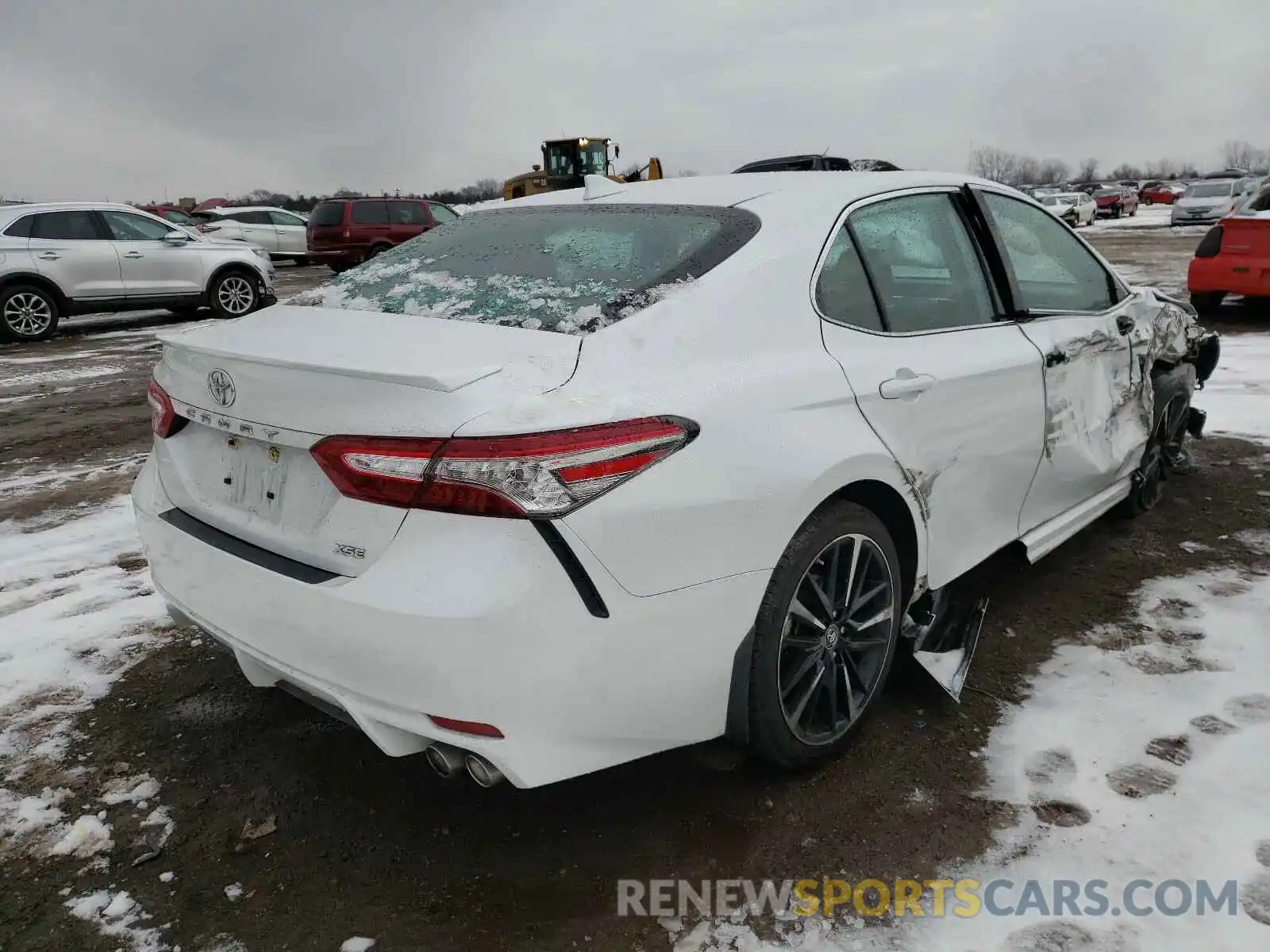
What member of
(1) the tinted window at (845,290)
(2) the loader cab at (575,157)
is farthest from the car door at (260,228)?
(1) the tinted window at (845,290)

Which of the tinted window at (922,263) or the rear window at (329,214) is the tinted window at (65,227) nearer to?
the rear window at (329,214)

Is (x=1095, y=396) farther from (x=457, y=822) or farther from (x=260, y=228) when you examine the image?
(x=260, y=228)

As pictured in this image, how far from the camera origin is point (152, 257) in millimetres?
12438

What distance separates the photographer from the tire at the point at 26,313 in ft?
37.9

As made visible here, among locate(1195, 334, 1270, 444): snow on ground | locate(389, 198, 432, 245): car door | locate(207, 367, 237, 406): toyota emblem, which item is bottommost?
locate(1195, 334, 1270, 444): snow on ground

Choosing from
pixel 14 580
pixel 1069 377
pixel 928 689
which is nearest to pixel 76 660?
pixel 14 580

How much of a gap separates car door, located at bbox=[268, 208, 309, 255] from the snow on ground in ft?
72.8

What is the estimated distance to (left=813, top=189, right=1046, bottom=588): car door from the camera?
252 centimetres

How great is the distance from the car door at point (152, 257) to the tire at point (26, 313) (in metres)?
0.94

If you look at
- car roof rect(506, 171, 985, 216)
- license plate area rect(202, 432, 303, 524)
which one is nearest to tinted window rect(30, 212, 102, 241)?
car roof rect(506, 171, 985, 216)

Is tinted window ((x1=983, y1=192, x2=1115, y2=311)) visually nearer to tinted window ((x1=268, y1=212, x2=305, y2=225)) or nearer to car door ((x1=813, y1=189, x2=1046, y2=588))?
car door ((x1=813, y1=189, x2=1046, y2=588))

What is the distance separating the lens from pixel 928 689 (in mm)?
3014

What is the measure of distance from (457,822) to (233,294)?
12684mm

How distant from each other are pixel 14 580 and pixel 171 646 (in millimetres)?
1152
